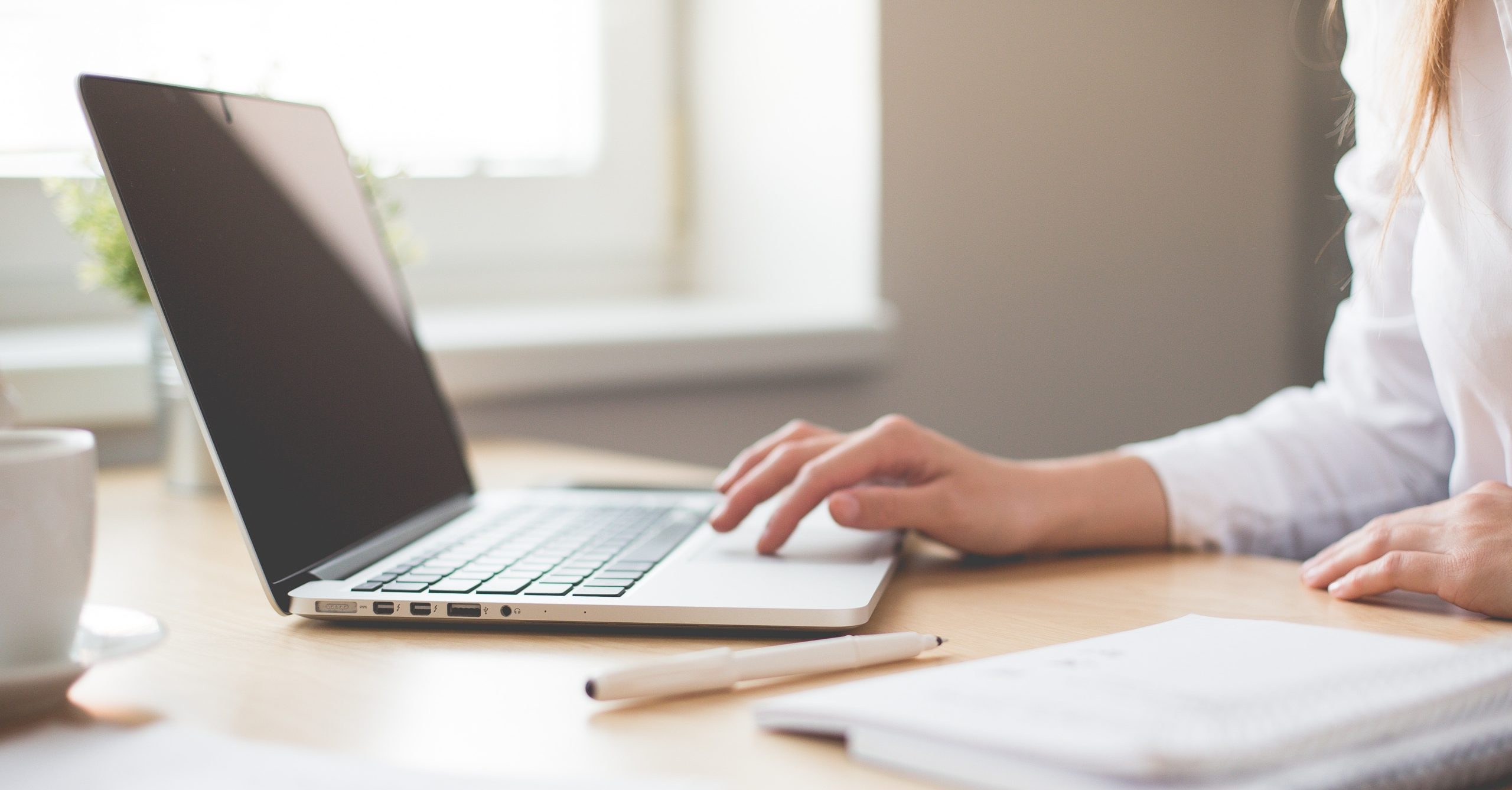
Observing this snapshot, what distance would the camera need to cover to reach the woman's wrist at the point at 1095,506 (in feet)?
2.39

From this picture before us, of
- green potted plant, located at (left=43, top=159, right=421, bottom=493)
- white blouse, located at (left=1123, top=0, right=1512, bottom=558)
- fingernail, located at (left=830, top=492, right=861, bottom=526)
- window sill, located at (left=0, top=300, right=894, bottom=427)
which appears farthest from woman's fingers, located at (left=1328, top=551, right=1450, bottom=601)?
window sill, located at (left=0, top=300, right=894, bottom=427)

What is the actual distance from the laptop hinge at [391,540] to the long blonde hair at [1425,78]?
54 centimetres

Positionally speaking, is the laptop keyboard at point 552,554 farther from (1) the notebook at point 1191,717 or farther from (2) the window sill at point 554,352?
(2) the window sill at point 554,352

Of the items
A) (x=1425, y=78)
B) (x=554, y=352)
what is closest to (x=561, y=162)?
(x=554, y=352)

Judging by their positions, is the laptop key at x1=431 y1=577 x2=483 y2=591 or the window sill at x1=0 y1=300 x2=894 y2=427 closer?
the laptop key at x1=431 y1=577 x2=483 y2=591

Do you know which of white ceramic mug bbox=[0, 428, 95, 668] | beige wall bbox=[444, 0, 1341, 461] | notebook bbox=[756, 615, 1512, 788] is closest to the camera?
notebook bbox=[756, 615, 1512, 788]

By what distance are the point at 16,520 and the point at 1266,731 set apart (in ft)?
1.34

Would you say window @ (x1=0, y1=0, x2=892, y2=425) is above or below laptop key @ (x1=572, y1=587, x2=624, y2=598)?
above

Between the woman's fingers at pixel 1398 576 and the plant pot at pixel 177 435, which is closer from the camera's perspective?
the woman's fingers at pixel 1398 576

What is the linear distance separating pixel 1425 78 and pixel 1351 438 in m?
0.27

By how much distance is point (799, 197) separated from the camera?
1.57 metres

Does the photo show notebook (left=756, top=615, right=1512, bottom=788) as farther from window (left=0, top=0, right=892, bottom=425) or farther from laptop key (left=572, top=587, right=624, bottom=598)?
window (left=0, top=0, right=892, bottom=425)

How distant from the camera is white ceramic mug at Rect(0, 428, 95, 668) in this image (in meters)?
0.44

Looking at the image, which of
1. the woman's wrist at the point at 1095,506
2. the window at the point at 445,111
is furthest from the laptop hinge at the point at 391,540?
the window at the point at 445,111
